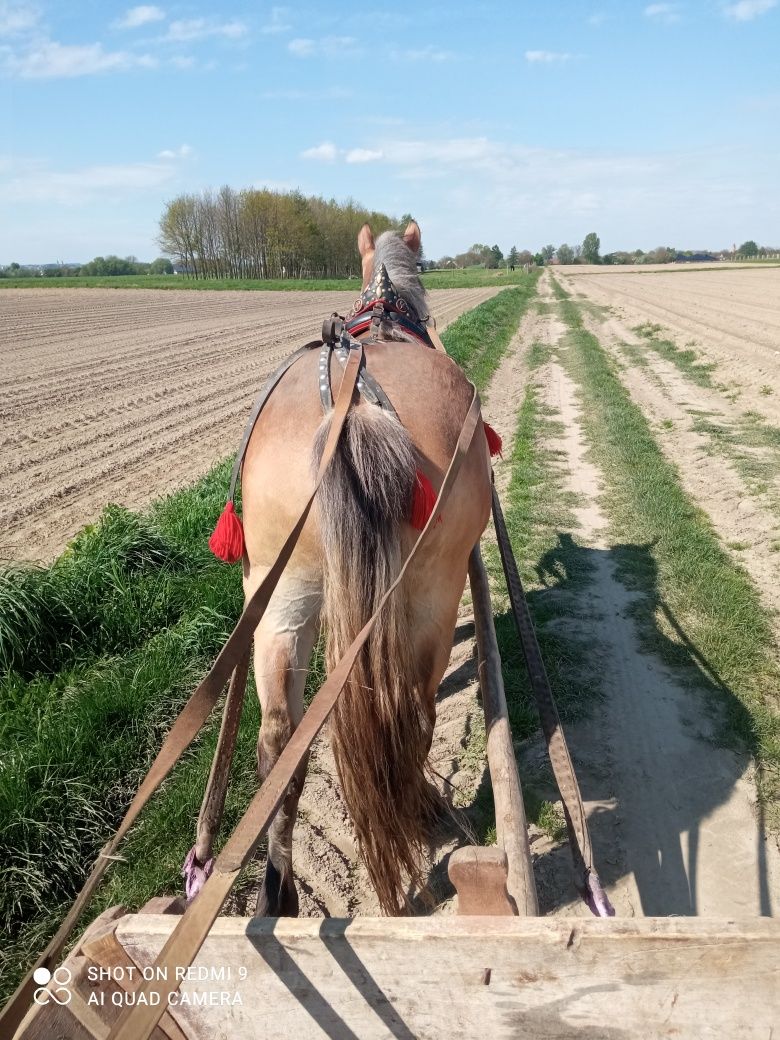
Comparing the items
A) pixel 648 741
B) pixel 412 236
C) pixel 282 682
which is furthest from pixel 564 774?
pixel 412 236

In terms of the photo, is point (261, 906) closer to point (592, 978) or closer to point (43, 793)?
point (43, 793)

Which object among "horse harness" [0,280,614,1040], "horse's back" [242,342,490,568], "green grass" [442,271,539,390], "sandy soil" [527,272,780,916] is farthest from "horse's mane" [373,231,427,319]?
"green grass" [442,271,539,390]

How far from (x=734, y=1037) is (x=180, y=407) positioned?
39.0 ft

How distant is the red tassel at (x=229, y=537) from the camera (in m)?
2.45

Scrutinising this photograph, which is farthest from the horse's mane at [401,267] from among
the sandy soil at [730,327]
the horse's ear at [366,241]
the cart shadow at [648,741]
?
the sandy soil at [730,327]

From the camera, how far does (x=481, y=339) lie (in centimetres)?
1897

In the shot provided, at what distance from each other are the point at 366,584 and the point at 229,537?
641 millimetres

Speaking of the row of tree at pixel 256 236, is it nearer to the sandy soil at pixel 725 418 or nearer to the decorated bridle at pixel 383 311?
the sandy soil at pixel 725 418

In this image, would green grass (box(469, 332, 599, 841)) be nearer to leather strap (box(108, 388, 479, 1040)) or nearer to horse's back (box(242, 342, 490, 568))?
horse's back (box(242, 342, 490, 568))

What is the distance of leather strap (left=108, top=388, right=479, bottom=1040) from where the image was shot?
3.40ft

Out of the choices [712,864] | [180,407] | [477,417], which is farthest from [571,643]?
[180,407]

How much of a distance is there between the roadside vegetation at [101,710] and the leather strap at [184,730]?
0.91 m

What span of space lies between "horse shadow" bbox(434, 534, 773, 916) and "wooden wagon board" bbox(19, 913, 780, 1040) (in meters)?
1.42

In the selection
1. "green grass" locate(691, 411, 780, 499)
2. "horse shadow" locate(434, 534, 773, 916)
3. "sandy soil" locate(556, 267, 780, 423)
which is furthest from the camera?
"sandy soil" locate(556, 267, 780, 423)
